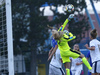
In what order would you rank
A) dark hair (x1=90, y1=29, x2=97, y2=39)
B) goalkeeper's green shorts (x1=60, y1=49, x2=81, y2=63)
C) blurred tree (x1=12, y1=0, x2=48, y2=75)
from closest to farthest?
goalkeeper's green shorts (x1=60, y1=49, x2=81, y2=63) → dark hair (x1=90, y1=29, x2=97, y2=39) → blurred tree (x1=12, y1=0, x2=48, y2=75)

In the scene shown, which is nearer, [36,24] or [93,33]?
[93,33]

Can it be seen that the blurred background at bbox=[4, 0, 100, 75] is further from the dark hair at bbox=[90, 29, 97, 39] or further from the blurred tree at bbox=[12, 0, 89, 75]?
the dark hair at bbox=[90, 29, 97, 39]

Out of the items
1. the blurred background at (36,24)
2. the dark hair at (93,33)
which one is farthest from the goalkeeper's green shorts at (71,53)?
the blurred background at (36,24)

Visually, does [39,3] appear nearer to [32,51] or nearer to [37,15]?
[37,15]

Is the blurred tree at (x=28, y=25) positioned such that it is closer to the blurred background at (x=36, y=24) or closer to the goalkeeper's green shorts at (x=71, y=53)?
the blurred background at (x=36, y=24)

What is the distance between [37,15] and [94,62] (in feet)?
38.1

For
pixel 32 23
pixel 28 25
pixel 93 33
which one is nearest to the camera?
pixel 93 33

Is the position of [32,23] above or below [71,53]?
above

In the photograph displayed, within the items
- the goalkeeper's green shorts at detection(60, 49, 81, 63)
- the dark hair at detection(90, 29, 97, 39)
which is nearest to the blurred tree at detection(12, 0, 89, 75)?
the dark hair at detection(90, 29, 97, 39)

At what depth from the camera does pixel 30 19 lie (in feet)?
64.5

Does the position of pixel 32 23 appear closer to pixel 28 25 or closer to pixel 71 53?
pixel 28 25

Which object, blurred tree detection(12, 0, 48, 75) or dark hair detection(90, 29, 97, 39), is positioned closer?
dark hair detection(90, 29, 97, 39)

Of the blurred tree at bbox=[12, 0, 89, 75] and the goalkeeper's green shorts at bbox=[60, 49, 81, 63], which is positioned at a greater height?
the blurred tree at bbox=[12, 0, 89, 75]

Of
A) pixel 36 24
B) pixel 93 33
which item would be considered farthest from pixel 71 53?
pixel 36 24
